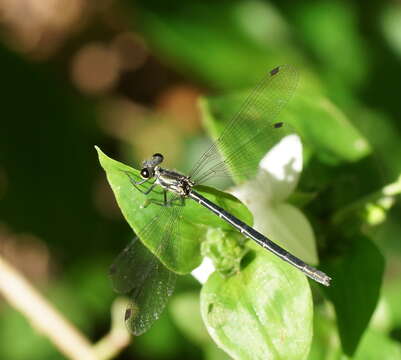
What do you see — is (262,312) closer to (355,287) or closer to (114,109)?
(355,287)

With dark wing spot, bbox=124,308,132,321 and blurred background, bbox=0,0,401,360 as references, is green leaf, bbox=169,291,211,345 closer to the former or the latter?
blurred background, bbox=0,0,401,360

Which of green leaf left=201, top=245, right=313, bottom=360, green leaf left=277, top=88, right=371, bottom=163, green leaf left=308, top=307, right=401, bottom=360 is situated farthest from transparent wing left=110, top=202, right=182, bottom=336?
green leaf left=277, top=88, right=371, bottom=163

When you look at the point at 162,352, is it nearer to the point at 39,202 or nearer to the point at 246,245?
the point at 39,202

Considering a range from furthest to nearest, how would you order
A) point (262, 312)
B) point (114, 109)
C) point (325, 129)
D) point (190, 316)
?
point (114, 109)
point (190, 316)
point (325, 129)
point (262, 312)

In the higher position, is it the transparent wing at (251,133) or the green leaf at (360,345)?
the transparent wing at (251,133)

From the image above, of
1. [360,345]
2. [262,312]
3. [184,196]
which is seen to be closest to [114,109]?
[184,196]

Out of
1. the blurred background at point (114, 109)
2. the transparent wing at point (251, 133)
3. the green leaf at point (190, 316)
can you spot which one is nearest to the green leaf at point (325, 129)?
the transparent wing at point (251, 133)

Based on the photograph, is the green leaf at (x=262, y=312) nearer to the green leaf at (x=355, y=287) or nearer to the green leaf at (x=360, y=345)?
the green leaf at (x=355, y=287)
